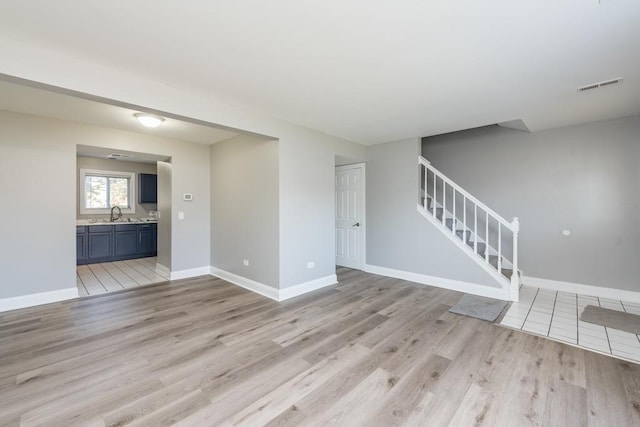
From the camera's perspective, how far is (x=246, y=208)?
4.44 m

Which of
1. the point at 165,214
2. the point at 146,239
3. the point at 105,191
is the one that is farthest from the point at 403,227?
the point at 105,191

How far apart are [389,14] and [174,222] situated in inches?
182

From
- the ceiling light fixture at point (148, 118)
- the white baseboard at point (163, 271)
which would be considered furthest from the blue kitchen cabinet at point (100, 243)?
the ceiling light fixture at point (148, 118)

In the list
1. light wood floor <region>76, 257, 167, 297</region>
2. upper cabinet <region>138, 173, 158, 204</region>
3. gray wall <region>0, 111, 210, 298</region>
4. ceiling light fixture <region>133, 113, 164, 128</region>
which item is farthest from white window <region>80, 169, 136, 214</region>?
ceiling light fixture <region>133, 113, 164, 128</region>

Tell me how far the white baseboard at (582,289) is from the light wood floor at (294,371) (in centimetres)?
223

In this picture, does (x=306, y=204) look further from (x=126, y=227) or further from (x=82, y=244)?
→ (x=82, y=244)

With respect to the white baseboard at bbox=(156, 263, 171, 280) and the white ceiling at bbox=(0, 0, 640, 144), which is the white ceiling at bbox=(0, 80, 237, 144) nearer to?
the white ceiling at bbox=(0, 0, 640, 144)

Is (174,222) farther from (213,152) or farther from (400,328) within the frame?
(400,328)

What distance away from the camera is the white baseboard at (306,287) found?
12.9 feet

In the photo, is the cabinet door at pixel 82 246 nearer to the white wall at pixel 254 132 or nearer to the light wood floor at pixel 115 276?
the light wood floor at pixel 115 276

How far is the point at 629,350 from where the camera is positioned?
98.8 inches

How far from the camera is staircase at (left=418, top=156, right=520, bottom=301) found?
3948 millimetres

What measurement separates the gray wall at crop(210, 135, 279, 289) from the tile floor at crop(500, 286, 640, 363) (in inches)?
125

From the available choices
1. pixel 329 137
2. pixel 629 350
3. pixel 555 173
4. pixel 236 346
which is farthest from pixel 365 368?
pixel 555 173
